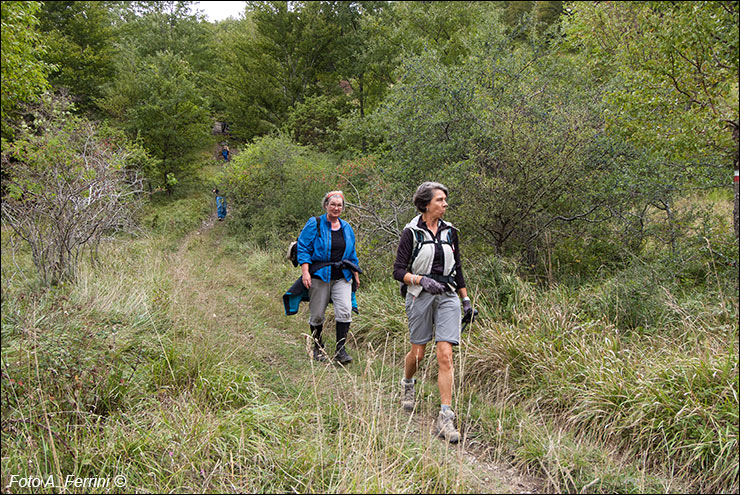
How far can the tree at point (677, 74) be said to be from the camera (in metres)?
4.14

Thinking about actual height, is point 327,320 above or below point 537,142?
below

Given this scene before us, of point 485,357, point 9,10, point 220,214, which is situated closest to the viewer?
point 9,10

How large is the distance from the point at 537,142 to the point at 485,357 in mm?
3211

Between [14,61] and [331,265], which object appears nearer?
[14,61]

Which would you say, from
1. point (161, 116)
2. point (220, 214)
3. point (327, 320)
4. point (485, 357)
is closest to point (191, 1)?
point (161, 116)

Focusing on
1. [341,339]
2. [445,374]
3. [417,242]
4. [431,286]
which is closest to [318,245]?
[341,339]

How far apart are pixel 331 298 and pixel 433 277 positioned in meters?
1.85

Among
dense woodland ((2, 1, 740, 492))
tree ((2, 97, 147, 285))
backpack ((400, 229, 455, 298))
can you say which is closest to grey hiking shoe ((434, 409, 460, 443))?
dense woodland ((2, 1, 740, 492))

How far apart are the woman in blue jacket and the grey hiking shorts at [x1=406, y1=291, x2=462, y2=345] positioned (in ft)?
4.58

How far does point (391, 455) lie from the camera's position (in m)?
3.06

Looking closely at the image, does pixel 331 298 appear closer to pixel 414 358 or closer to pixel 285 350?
pixel 285 350

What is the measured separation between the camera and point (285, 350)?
5578 mm

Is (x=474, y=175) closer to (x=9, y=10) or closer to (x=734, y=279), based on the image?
(x=734, y=279)

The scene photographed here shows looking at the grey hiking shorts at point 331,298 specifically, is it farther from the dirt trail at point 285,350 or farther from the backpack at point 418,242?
the backpack at point 418,242
